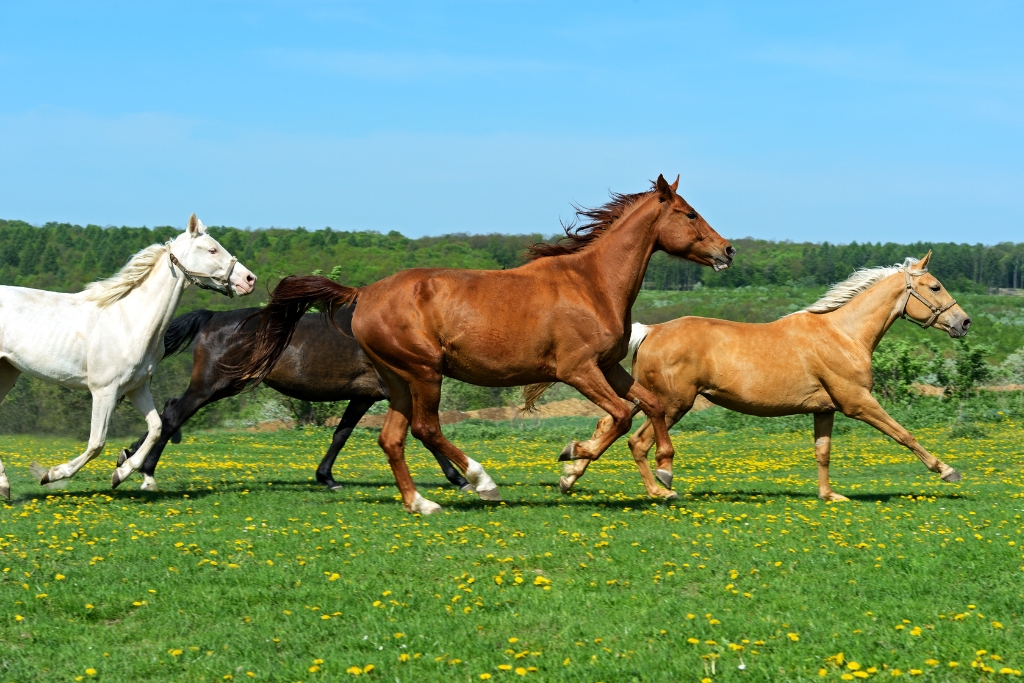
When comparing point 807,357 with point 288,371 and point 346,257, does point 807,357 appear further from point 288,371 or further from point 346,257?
point 346,257

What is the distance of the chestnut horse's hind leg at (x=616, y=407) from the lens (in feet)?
32.5

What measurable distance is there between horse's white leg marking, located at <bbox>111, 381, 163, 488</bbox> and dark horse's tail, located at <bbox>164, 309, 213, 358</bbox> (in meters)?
2.02

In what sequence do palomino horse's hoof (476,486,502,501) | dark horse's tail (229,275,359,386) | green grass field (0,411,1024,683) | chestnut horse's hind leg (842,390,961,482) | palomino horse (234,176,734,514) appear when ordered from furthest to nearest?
1. chestnut horse's hind leg (842,390,961,482)
2. dark horse's tail (229,275,359,386)
3. palomino horse's hoof (476,486,502,501)
4. palomino horse (234,176,734,514)
5. green grass field (0,411,1024,683)

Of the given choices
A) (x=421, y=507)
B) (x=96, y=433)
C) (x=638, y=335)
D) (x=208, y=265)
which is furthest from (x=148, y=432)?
(x=638, y=335)

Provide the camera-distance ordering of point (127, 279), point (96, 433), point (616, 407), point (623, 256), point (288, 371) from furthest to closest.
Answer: point (288, 371), point (127, 279), point (623, 256), point (96, 433), point (616, 407)

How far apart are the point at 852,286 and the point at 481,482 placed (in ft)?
17.2

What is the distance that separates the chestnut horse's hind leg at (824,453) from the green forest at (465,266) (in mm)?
2363

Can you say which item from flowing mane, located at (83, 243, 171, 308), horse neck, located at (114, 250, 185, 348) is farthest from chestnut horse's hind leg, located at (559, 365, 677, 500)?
flowing mane, located at (83, 243, 171, 308)

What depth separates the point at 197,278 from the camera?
11023 millimetres

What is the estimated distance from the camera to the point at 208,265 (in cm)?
1096

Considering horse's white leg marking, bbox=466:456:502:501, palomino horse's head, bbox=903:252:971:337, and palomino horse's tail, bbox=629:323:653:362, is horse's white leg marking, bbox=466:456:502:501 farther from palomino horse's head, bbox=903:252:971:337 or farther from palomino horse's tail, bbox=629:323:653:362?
palomino horse's head, bbox=903:252:971:337

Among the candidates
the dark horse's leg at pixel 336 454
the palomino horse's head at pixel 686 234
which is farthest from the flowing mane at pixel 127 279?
the palomino horse's head at pixel 686 234

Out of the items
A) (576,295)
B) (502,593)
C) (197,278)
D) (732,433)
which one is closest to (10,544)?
(197,278)

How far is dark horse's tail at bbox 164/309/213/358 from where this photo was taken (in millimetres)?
13305
